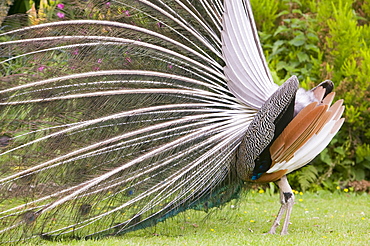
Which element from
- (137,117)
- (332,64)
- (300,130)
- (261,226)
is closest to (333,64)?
(332,64)

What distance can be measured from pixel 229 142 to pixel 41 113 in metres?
1.62

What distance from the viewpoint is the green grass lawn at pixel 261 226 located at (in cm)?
442

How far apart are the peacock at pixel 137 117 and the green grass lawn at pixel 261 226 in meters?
0.23

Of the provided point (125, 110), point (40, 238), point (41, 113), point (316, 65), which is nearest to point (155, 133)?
point (125, 110)

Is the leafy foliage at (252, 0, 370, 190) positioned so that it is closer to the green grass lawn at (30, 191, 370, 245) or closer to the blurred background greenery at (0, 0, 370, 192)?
the blurred background greenery at (0, 0, 370, 192)

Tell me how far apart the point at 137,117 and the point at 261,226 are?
5.95ft

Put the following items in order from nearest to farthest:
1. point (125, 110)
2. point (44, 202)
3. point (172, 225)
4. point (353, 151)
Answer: point (44, 202), point (125, 110), point (172, 225), point (353, 151)

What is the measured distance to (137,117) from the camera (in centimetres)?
461

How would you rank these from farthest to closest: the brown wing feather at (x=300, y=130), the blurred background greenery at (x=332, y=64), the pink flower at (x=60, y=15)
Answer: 1. the blurred background greenery at (x=332, y=64)
2. the pink flower at (x=60, y=15)
3. the brown wing feather at (x=300, y=130)

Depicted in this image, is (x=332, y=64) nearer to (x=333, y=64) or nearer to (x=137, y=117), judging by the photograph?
(x=333, y=64)

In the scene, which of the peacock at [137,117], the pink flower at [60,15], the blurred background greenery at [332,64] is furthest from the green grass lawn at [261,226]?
the pink flower at [60,15]

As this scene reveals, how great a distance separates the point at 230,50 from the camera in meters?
4.84

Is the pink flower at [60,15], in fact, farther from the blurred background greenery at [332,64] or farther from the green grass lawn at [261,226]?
the blurred background greenery at [332,64]

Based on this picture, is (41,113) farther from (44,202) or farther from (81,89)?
(44,202)
